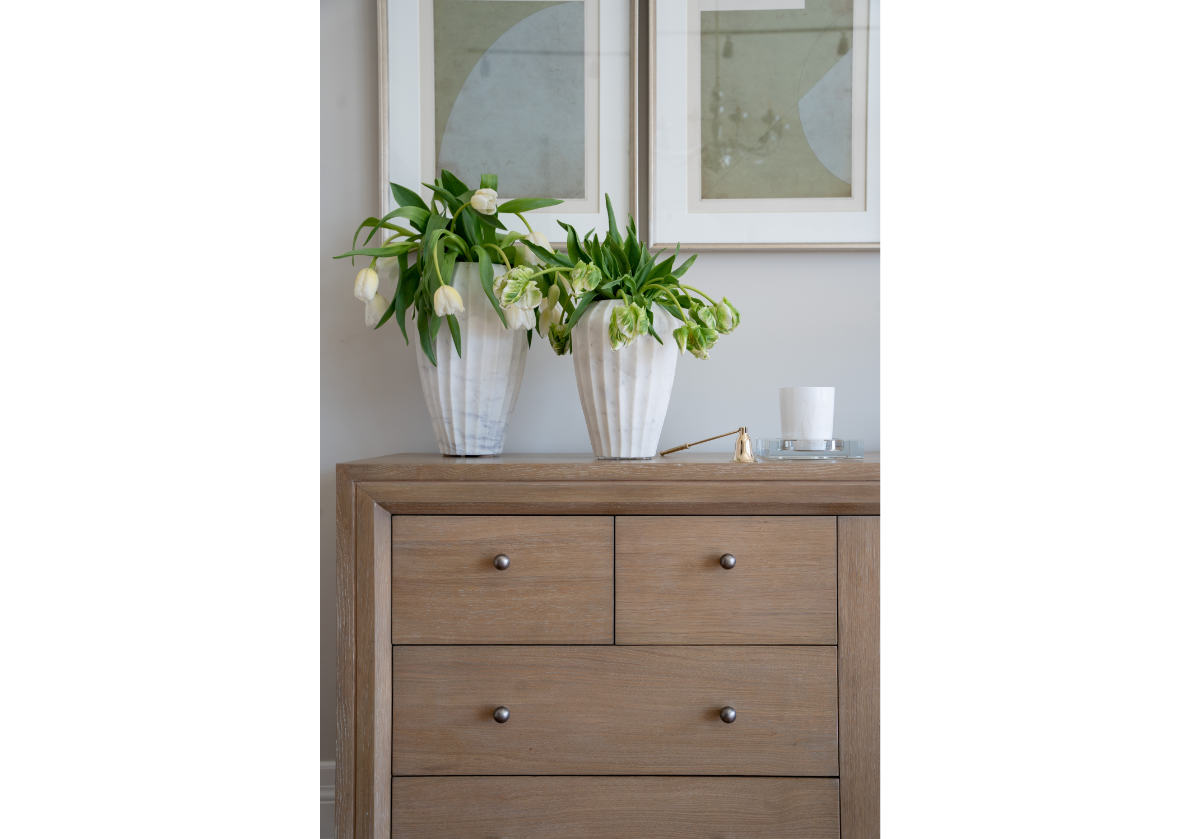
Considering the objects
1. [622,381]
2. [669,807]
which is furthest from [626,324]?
[669,807]

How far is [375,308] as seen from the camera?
1321 millimetres

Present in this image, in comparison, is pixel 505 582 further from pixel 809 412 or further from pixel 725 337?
pixel 725 337

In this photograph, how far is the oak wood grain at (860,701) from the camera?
111cm

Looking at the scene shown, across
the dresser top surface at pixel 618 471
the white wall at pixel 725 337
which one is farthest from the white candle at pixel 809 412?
the white wall at pixel 725 337

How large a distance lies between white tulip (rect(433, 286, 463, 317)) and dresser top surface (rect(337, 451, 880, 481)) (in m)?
0.23

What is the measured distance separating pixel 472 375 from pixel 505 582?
34 centimetres

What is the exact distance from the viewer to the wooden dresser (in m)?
1.11

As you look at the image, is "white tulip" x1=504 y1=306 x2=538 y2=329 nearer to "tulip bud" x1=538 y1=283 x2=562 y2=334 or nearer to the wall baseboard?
"tulip bud" x1=538 y1=283 x2=562 y2=334

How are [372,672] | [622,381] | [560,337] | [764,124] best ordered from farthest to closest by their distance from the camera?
[764,124]
[560,337]
[622,381]
[372,672]

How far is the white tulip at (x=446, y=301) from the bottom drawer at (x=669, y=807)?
0.67m

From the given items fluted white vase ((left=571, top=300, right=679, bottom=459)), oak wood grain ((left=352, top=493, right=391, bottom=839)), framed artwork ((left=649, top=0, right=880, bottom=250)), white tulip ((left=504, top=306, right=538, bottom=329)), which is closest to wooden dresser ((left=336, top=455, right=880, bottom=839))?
oak wood grain ((left=352, top=493, right=391, bottom=839))
